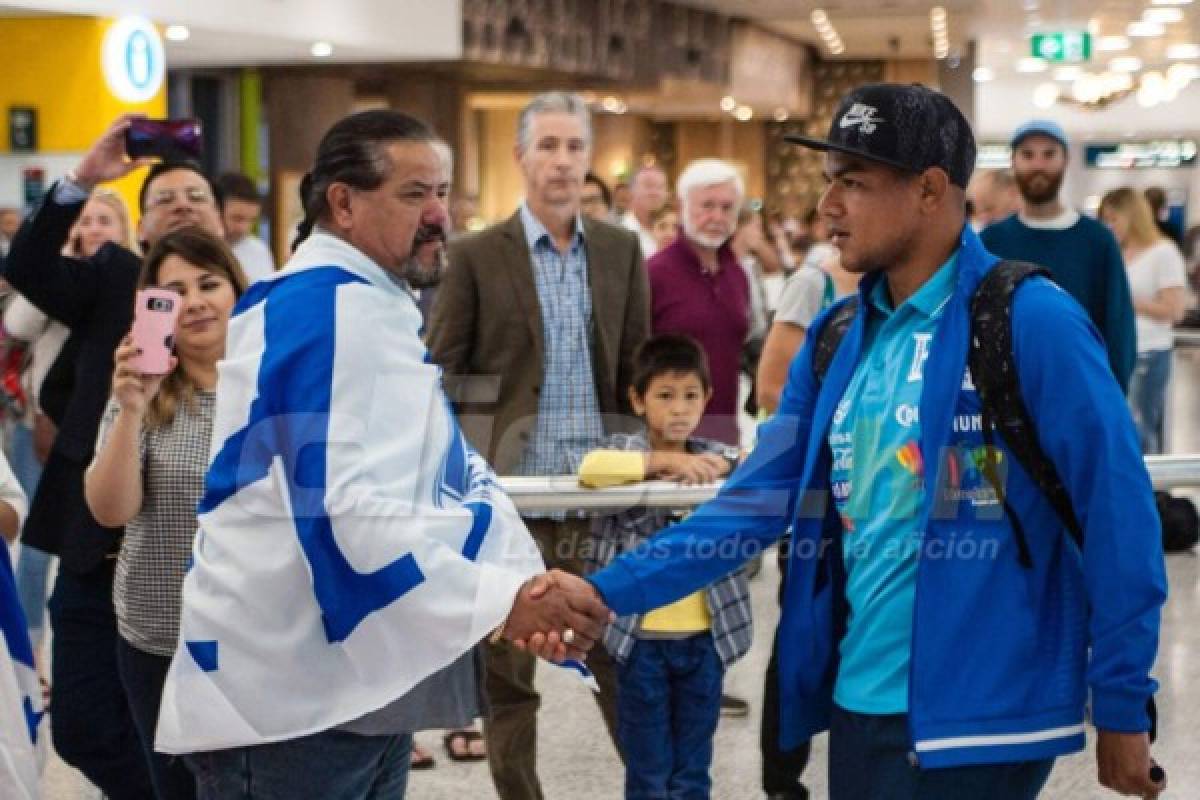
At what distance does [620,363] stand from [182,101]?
603 inches

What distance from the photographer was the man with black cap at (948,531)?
230 centimetres

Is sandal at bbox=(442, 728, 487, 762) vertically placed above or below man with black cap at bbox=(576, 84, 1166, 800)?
below

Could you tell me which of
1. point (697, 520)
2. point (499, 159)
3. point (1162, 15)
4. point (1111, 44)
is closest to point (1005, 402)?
point (697, 520)


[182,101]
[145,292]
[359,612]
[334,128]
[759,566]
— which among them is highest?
[182,101]

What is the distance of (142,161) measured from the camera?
14.0 feet

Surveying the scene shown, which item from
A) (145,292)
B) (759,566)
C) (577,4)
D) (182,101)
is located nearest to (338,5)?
(182,101)

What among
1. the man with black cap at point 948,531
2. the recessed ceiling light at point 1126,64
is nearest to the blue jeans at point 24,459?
the man with black cap at point 948,531

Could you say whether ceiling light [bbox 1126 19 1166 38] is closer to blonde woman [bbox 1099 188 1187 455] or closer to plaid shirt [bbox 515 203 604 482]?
blonde woman [bbox 1099 188 1187 455]

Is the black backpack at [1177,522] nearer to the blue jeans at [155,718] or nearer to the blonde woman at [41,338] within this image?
the blue jeans at [155,718]

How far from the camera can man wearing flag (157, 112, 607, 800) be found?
244cm

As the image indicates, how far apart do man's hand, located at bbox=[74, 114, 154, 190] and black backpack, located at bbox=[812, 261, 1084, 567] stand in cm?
250

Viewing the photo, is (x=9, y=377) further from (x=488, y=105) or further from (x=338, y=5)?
(x=488, y=105)

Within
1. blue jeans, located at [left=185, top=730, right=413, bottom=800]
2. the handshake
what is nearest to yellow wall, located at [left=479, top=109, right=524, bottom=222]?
the handshake

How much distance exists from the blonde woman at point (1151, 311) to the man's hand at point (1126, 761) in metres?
7.53
